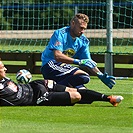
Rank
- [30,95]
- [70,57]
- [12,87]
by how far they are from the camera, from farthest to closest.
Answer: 1. [70,57]
2. [30,95]
3. [12,87]

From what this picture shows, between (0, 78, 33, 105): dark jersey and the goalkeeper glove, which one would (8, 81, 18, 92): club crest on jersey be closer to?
(0, 78, 33, 105): dark jersey

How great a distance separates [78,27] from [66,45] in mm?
454

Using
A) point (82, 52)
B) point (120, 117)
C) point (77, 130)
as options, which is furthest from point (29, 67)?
point (77, 130)

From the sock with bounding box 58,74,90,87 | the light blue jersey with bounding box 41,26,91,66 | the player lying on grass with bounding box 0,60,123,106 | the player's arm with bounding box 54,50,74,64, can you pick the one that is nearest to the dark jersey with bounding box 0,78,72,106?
the player lying on grass with bounding box 0,60,123,106

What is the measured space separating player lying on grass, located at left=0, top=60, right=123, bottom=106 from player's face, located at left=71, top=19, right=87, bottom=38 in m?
1.13

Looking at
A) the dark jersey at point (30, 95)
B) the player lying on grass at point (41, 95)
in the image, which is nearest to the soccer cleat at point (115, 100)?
the player lying on grass at point (41, 95)

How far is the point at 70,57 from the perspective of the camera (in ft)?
38.4

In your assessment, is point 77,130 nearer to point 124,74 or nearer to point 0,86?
point 0,86

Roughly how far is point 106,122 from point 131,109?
1.49m

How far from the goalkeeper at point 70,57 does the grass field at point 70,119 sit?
596mm

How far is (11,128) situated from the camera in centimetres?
820

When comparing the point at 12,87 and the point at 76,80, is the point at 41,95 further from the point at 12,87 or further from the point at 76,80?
the point at 76,80

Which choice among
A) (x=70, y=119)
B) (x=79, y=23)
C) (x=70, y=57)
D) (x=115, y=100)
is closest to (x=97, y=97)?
(x=115, y=100)

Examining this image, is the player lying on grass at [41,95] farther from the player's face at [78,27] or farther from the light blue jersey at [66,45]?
the player's face at [78,27]
